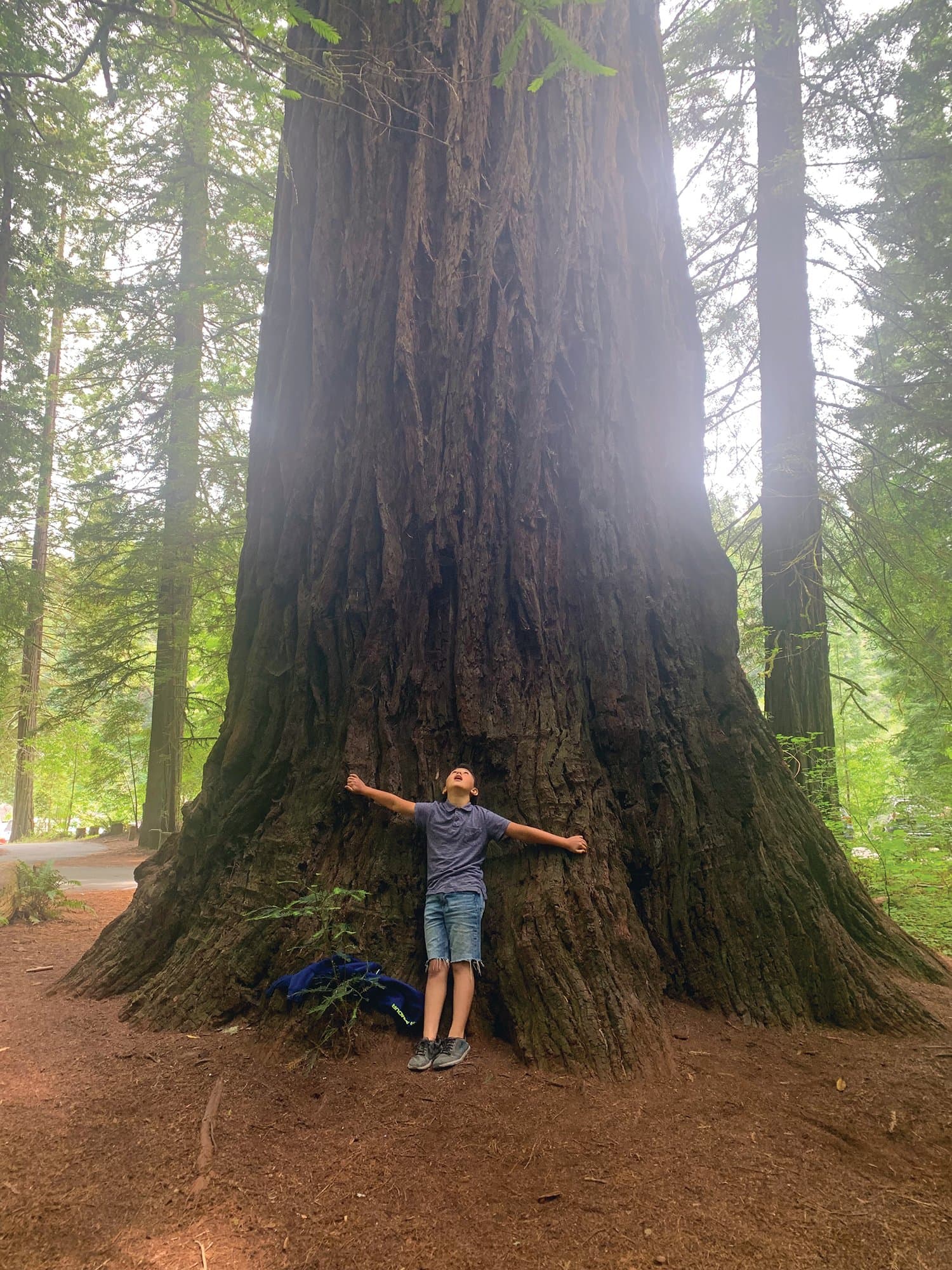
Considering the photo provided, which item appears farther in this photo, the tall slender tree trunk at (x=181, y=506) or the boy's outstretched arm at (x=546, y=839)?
the tall slender tree trunk at (x=181, y=506)

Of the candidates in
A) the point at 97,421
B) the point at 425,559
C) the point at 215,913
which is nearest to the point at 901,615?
the point at 425,559

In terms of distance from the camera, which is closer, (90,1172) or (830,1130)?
(90,1172)

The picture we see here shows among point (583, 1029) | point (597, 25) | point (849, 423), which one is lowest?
point (583, 1029)

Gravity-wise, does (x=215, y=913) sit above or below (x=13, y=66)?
below

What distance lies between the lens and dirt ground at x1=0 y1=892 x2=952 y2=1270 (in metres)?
2.03

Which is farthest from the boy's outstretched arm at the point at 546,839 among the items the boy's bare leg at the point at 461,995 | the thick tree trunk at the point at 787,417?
the thick tree trunk at the point at 787,417

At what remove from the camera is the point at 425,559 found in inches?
161

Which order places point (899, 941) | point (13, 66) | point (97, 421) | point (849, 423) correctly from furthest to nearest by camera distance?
point (97, 421)
point (849, 423)
point (13, 66)
point (899, 941)

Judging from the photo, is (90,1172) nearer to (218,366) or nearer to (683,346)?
(683,346)

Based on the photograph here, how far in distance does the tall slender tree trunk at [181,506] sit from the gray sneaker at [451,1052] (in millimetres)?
10143

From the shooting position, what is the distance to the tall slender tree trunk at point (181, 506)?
1191 cm

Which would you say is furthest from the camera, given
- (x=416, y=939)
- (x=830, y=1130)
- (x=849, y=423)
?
(x=849, y=423)

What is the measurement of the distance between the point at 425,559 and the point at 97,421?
12343 millimetres

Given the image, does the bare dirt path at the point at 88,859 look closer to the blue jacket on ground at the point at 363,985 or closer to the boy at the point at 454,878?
the blue jacket on ground at the point at 363,985
